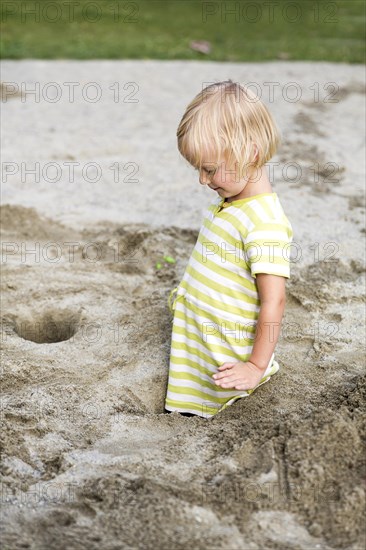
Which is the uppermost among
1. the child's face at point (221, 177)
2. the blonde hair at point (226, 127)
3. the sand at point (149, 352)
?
the blonde hair at point (226, 127)

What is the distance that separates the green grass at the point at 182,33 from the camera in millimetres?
6508

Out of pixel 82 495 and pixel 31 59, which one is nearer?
pixel 82 495

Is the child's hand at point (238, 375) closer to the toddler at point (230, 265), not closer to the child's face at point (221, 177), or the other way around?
the toddler at point (230, 265)

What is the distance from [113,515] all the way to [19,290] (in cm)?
154

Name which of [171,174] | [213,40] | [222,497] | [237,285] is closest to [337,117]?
[171,174]

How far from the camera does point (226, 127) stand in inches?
80.9

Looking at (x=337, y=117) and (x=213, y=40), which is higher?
(x=213, y=40)

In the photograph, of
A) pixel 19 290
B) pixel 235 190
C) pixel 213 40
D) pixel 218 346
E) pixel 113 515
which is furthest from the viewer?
pixel 213 40

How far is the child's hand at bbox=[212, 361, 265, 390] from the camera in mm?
2182

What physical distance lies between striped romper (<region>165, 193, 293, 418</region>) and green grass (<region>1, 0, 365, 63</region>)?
4.40 m

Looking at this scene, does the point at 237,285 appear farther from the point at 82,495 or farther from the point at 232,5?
the point at 232,5

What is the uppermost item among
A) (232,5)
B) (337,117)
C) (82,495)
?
(232,5)

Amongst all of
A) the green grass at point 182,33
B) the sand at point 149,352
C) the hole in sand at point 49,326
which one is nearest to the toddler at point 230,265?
the sand at point 149,352

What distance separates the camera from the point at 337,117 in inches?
204
